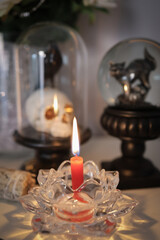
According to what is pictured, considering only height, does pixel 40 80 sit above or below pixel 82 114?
above

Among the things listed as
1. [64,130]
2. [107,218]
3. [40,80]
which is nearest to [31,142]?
[64,130]

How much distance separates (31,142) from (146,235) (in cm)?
34

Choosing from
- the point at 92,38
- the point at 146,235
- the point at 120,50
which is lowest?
the point at 146,235

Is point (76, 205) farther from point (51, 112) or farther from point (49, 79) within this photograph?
point (49, 79)

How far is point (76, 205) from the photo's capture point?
0.39 m

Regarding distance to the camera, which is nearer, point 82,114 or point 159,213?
point 159,213

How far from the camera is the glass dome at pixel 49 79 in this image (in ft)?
2.16

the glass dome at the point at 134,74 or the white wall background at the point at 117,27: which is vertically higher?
the white wall background at the point at 117,27

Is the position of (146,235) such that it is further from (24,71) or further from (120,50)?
(24,71)

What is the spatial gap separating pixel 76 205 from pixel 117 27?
734mm

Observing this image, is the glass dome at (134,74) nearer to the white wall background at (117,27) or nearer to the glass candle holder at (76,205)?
the glass candle holder at (76,205)

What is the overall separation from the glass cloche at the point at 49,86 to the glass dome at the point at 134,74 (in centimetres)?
14

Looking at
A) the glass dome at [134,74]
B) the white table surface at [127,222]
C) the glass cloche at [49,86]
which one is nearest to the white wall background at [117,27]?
the glass cloche at [49,86]

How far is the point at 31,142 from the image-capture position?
63 centimetres
